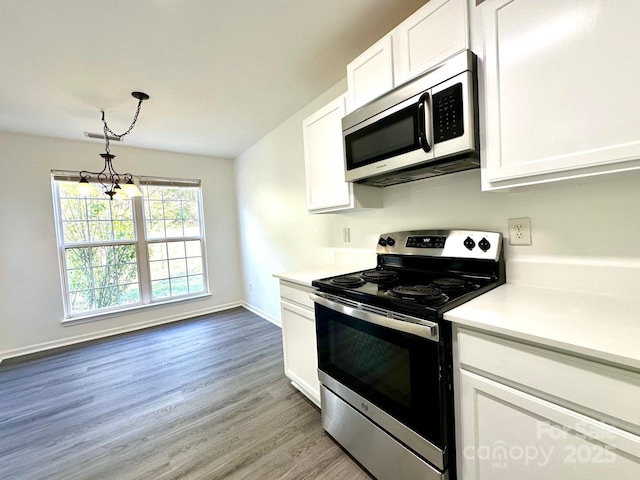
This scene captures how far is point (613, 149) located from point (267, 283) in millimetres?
3404

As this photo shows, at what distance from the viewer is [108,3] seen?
4.54ft

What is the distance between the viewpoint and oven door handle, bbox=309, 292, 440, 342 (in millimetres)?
982

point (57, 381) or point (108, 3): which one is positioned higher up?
point (108, 3)

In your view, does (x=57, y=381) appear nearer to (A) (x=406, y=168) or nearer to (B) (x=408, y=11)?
(A) (x=406, y=168)

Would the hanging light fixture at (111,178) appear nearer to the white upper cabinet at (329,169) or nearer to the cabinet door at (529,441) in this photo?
the white upper cabinet at (329,169)

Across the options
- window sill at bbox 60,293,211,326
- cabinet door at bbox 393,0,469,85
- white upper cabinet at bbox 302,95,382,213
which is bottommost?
window sill at bbox 60,293,211,326

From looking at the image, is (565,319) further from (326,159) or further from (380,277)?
(326,159)

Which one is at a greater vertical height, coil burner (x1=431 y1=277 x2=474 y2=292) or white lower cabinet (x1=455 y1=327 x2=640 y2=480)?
coil burner (x1=431 y1=277 x2=474 y2=292)

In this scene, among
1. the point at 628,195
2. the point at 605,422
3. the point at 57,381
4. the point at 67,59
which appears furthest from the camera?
the point at 57,381

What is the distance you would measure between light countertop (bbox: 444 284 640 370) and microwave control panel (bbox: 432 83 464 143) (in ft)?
2.33

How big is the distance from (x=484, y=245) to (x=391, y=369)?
76 cm

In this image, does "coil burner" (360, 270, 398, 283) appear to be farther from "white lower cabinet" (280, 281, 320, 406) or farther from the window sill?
the window sill

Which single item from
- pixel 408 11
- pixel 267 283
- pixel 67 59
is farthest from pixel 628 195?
pixel 267 283

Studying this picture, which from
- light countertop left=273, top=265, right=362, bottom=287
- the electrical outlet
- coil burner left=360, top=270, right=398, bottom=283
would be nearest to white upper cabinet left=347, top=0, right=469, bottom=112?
the electrical outlet
